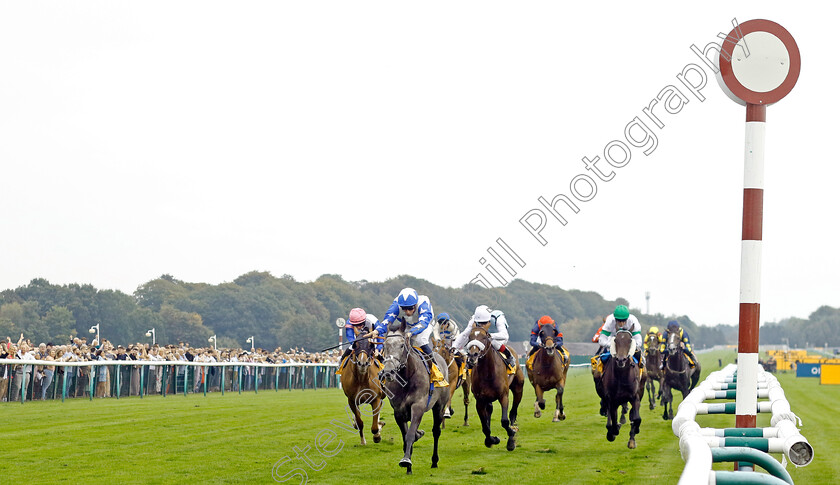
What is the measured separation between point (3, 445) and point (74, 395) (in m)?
8.90

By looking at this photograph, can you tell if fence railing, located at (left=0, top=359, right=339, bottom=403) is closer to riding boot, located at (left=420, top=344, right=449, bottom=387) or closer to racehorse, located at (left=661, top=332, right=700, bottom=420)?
riding boot, located at (left=420, top=344, right=449, bottom=387)

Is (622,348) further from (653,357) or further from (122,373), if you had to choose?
(122,373)

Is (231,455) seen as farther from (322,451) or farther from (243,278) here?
(243,278)

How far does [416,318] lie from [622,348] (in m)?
2.70

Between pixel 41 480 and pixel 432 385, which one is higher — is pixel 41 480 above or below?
below

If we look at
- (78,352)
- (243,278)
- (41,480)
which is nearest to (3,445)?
(41,480)

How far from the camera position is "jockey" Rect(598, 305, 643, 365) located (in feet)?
36.7

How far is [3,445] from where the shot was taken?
10914 mm

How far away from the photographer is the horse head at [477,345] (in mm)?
10023

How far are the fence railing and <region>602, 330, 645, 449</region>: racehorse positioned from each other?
1118 centimetres

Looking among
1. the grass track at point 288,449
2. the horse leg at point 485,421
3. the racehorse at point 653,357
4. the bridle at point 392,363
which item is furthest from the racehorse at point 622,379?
the racehorse at point 653,357

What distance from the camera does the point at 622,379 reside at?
36.7 ft

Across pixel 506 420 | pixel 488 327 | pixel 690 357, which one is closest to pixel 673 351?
pixel 690 357

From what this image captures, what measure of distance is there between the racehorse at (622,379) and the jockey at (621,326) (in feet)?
0.76
